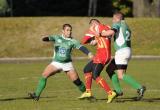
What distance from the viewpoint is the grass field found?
48.4 ft

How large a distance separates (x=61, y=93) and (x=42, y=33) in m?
23.6

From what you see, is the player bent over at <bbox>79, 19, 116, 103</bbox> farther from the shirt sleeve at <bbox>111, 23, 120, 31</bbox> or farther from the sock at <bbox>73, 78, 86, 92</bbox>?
the sock at <bbox>73, 78, 86, 92</bbox>

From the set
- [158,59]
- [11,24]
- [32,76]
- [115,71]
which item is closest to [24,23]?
[11,24]

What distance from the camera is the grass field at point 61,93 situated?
14.8 meters

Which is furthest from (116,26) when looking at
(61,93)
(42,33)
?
(42,33)

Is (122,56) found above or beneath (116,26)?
beneath

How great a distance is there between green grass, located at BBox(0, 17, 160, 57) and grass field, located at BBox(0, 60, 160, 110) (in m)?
9.49

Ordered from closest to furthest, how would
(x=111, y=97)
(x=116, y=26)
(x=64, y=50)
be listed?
(x=111, y=97) < (x=116, y=26) < (x=64, y=50)

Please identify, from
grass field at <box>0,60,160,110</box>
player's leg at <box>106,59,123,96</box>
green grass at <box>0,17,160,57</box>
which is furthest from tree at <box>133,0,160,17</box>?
player's leg at <box>106,59,123,96</box>

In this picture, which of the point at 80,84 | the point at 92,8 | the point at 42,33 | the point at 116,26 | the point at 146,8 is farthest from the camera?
the point at 92,8

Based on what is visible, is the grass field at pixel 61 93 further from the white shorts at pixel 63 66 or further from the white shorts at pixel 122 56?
the white shorts at pixel 122 56

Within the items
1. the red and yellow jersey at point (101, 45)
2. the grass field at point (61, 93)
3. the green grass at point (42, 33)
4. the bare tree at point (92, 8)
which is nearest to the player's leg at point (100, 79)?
the red and yellow jersey at point (101, 45)

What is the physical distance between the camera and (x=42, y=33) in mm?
42438

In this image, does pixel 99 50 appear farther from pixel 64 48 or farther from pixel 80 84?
pixel 80 84
